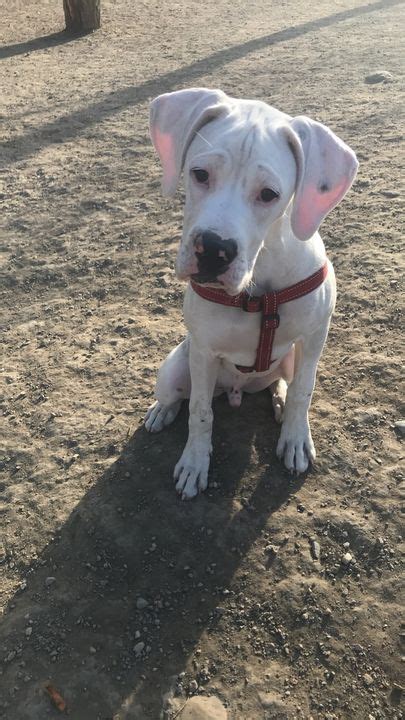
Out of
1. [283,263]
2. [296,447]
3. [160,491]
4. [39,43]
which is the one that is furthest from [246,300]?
[39,43]

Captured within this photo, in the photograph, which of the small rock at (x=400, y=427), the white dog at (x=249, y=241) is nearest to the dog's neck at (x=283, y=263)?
the white dog at (x=249, y=241)

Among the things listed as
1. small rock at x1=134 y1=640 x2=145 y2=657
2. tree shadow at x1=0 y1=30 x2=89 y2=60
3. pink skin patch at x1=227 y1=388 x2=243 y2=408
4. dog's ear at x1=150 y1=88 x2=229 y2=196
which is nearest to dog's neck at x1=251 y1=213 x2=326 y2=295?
dog's ear at x1=150 y1=88 x2=229 y2=196

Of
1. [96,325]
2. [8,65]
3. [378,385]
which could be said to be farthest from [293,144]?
[8,65]

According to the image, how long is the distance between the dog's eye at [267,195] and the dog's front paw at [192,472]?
153 cm

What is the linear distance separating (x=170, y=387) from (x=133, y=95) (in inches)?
232

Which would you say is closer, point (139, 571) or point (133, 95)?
point (139, 571)

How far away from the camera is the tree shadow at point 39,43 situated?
31.2 feet

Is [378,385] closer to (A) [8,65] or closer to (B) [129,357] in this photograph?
(B) [129,357]

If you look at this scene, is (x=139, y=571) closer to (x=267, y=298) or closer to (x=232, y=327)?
(x=232, y=327)

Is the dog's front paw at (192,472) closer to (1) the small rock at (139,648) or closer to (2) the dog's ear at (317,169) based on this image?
(1) the small rock at (139,648)

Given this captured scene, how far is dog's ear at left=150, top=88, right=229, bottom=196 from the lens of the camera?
258 cm

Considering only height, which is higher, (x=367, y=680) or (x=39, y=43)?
(x=39, y=43)

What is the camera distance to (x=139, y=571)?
298 centimetres

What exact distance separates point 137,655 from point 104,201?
4.39 meters
